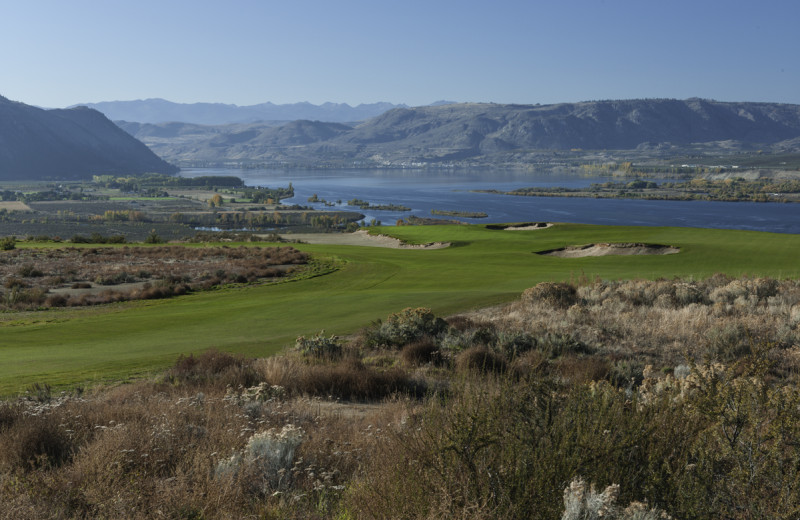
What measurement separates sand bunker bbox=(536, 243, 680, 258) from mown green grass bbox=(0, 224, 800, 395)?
3.69ft

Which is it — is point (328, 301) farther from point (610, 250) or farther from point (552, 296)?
point (610, 250)

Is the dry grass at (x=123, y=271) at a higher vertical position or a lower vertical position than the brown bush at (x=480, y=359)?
lower

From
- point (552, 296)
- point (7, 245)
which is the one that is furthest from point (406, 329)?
point (7, 245)

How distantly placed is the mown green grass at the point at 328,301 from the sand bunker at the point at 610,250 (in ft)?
3.69

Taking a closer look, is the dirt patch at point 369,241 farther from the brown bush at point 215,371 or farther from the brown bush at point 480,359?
the brown bush at point 215,371

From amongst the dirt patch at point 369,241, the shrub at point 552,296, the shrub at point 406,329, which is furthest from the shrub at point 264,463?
the dirt patch at point 369,241

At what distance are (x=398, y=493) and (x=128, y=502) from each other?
6.33 ft

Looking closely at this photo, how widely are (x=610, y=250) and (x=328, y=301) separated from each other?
21.3m

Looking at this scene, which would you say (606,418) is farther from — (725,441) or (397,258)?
(397,258)

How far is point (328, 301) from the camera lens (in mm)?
18516

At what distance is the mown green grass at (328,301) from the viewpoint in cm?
1160

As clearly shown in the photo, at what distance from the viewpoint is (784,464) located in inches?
167

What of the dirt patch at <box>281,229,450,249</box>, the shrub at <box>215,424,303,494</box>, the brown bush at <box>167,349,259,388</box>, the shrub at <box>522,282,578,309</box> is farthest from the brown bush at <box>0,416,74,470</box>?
the dirt patch at <box>281,229,450,249</box>

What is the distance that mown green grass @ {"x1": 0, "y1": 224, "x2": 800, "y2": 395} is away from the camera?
1160 centimetres
